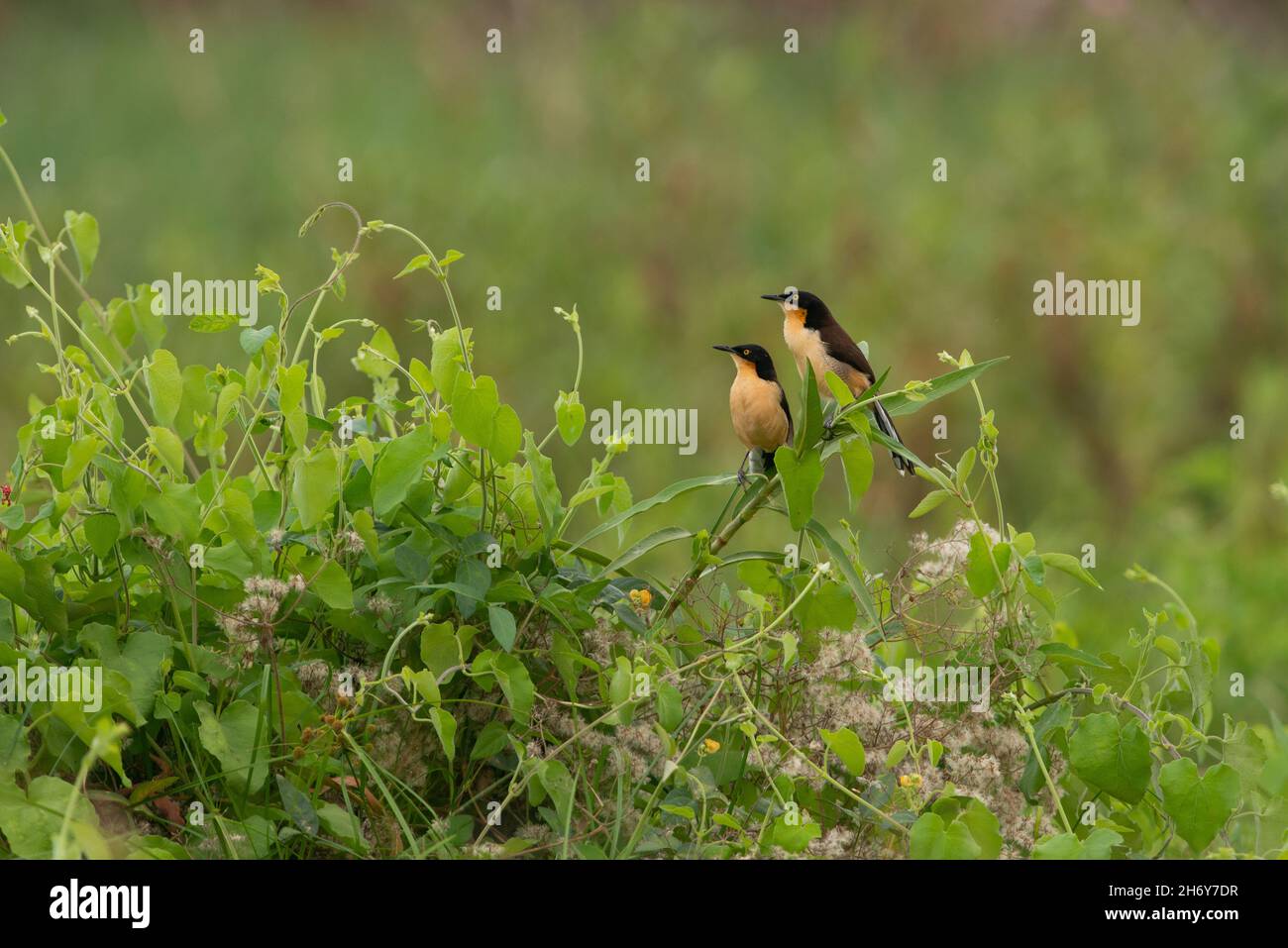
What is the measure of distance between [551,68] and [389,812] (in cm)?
603

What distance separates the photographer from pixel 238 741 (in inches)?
63.1

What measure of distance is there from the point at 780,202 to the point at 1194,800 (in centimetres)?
490

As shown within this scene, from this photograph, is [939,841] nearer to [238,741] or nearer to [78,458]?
[238,741]

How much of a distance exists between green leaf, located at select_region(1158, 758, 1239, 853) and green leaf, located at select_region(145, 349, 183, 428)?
111 centimetres

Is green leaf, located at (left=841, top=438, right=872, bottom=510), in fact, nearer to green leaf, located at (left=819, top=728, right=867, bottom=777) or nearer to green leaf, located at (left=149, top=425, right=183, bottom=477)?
green leaf, located at (left=819, top=728, right=867, bottom=777)

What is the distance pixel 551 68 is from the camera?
7.25 metres

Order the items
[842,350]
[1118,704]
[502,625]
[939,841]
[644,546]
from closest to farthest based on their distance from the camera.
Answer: [939,841] < [502,625] < [644,546] < [1118,704] < [842,350]

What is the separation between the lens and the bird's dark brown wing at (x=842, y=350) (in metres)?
2.31

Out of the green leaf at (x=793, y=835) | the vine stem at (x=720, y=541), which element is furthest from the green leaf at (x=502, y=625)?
the green leaf at (x=793, y=835)

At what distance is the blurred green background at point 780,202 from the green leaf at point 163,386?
8.51 ft

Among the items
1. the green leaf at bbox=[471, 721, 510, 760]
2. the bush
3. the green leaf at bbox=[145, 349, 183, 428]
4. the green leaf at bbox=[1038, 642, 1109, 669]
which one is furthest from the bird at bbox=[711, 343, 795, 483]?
the green leaf at bbox=[145, 349, 183, 428]

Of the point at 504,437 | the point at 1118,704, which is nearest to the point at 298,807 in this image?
the point at 504,437

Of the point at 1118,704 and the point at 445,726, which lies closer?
the point at 445,726

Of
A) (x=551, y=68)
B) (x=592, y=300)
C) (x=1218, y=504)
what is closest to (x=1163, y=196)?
(x=1218, y=504)
